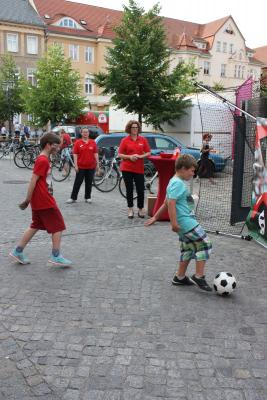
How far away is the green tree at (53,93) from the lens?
31234mm

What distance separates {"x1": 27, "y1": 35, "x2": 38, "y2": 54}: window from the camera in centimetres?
5158

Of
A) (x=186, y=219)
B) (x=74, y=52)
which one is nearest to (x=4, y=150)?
(x=186, y=219)

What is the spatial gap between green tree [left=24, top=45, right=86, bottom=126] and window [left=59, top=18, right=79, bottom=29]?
76.7ft

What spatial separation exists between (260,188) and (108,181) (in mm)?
6237

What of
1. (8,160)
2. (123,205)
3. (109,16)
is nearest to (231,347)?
(123,205)

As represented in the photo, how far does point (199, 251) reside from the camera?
458 centimetres

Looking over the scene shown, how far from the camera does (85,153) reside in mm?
9914

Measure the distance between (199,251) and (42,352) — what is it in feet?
6.28

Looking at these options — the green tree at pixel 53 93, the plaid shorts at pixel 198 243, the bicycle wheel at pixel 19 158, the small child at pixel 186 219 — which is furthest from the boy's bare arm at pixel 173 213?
the green tree at pixel 53 93

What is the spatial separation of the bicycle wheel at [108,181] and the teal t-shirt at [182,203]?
7.44 m

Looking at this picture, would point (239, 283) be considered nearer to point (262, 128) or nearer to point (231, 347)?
point (231, 347)

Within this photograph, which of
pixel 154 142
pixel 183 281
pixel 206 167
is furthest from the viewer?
pixel 154 142

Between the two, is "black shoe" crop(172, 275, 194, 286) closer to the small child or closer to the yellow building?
the small child

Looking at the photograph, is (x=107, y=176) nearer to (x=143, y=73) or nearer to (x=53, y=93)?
(x=143, y=73)
